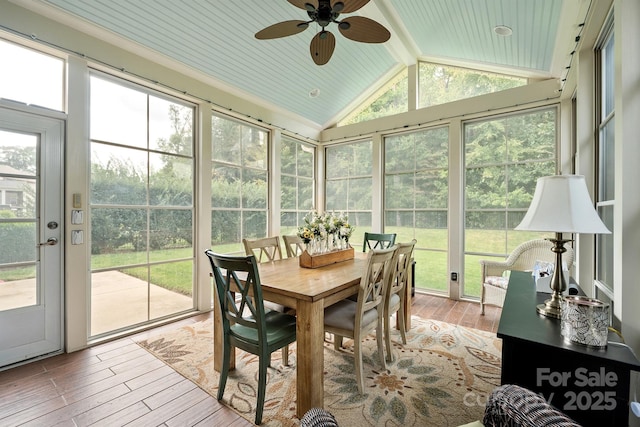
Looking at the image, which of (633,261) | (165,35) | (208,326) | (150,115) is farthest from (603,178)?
(150,115)

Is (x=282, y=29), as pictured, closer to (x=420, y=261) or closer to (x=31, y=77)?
(x=31, y=77)

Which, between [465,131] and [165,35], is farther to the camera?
[465,131]

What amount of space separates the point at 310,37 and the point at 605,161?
3.12 meters

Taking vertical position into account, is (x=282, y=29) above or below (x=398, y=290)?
above

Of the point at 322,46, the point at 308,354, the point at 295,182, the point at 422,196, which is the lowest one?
the point at 308,354

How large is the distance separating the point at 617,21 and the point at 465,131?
274cm

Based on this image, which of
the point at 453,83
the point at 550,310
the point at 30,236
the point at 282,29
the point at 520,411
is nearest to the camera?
the point at 520,411

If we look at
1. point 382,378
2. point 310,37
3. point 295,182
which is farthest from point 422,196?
point 382,378

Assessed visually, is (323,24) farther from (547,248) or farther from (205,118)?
(547,248)

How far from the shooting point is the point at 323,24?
2.00 meters

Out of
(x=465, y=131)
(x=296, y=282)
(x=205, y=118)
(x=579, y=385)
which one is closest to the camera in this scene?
(x=579, y=385)

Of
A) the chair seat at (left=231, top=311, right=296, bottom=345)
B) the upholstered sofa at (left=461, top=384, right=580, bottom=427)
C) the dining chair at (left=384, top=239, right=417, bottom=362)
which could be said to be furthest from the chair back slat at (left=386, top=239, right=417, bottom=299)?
the upholstered sofa at (left=461, top=384, right=580, bottom=427)

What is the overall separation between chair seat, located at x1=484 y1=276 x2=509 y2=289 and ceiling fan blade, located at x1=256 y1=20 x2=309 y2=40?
10.6 ft

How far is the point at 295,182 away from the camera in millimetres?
5000
